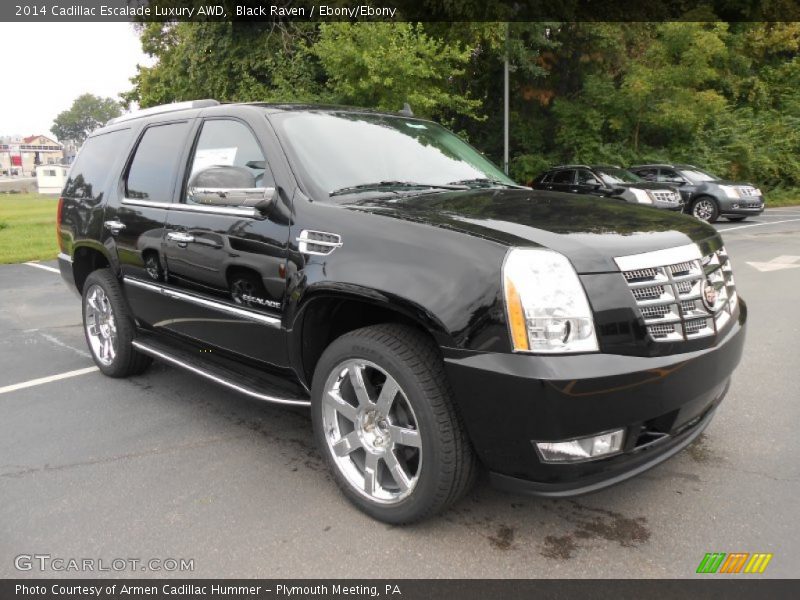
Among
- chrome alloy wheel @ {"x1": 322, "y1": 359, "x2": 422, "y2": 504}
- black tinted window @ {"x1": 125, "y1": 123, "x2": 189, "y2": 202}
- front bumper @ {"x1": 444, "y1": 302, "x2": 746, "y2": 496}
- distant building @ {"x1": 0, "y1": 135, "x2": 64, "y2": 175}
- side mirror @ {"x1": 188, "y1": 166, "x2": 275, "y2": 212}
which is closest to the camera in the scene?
front bumper @ {"x1": 444, "y1": 302, "x2": 746, "y2": 496}

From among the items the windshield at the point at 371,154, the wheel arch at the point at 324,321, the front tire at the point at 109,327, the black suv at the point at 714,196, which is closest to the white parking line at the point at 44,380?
the front tire at the point at 109,327

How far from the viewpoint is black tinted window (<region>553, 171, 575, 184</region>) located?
49.9 ft

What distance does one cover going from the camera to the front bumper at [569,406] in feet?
7.45

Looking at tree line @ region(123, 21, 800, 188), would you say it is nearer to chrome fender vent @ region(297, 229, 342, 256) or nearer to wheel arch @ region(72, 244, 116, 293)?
wheel arch @ region(72, 244, 116, 293)

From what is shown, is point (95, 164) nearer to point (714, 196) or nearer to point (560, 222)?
point (560, 222)

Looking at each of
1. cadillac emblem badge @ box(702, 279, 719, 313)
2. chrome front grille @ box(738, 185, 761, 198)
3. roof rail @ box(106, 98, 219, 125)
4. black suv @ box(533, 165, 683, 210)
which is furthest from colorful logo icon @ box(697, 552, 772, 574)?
chrome front grille @ box(738, 185, 761, 198)

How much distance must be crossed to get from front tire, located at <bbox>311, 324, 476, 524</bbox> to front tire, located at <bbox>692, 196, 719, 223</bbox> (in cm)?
1519

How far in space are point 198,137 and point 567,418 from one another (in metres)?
2.78

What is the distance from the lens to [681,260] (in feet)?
8.52

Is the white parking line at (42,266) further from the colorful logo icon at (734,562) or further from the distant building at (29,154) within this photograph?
the distant building at (29,154)

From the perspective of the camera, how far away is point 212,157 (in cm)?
375

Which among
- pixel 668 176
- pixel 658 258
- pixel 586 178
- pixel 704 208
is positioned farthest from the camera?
pixel 668 176

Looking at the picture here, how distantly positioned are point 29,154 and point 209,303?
18903 centimetres
